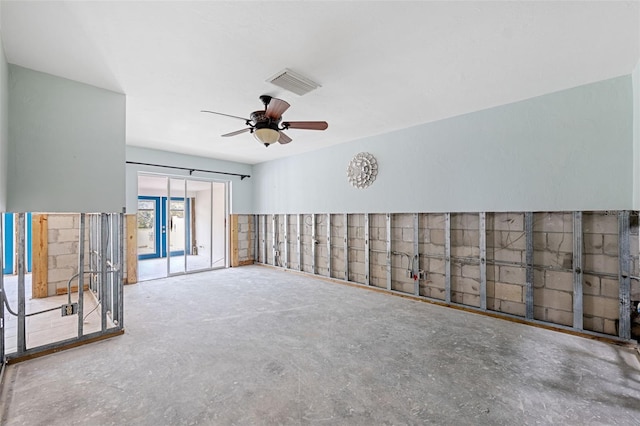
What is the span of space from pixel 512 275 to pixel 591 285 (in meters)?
0.73

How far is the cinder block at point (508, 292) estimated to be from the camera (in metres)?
3.53

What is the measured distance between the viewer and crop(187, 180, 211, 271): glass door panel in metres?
8.39

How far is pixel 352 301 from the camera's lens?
4305mm

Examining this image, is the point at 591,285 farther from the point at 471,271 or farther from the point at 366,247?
the point at 366,247

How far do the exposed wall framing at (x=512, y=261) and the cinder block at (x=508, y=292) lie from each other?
0.01 m

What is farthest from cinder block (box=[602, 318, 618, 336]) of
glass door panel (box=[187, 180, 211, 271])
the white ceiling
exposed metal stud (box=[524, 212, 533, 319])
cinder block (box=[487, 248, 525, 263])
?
glass door panel (box=[187, 180, 211, 271])

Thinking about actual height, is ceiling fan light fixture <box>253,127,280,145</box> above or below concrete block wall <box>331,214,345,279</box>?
above

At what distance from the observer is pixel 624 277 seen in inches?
112

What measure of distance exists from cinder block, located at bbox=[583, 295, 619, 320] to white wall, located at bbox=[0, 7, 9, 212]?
18.7 ft

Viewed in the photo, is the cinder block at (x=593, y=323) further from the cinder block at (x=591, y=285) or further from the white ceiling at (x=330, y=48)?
the white ceiling at (x=330, y=48)

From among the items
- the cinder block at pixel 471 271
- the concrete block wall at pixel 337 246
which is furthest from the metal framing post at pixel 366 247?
the cinder block at pixel 471 271

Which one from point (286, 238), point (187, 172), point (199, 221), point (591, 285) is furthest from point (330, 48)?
point (199, 221)

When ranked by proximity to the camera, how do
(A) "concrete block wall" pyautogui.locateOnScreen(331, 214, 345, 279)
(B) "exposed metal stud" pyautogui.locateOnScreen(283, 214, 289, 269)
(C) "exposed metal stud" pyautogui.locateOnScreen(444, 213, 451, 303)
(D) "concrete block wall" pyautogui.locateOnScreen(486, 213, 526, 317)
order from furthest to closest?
(B) "exposed metal stud" pyautogui.locateOnScreen(283, 214, 289, 269) → (A) "concrete block wall" pyautogui.locateOnScreen(331, 214, 345, 279) → (C) "exposed metal stud" pyautogui.locateOnScreen(444, 213, 451, 303) → (D) "concrete block wall" pyautogui.locateOnScreen(486, 213, 526, 317)

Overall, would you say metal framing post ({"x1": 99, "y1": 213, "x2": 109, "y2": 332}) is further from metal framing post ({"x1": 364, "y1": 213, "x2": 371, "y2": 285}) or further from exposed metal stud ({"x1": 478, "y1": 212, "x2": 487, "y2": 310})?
exposed metal stud ({"x1": 478, "y1": 212, "x2": 487, "y2": 310})
